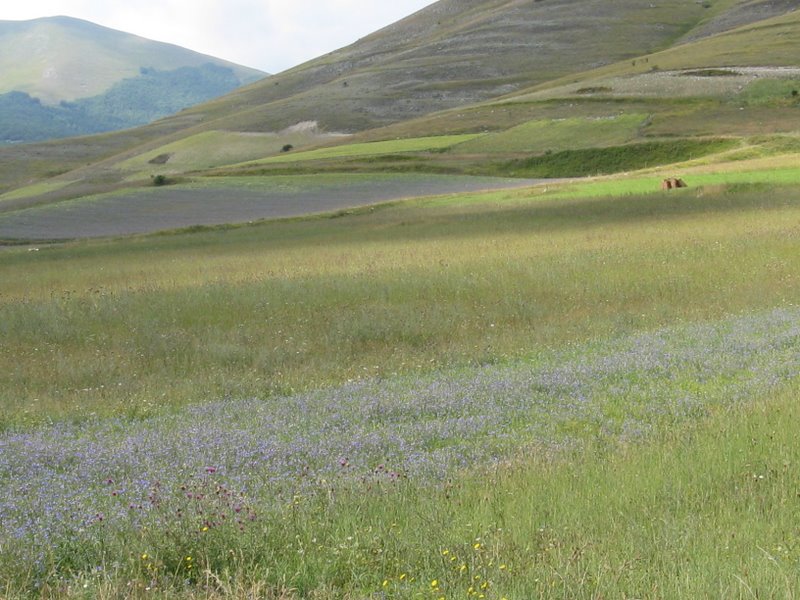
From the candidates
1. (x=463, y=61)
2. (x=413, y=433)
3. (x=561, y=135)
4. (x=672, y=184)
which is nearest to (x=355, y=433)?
(x=413, y=433)

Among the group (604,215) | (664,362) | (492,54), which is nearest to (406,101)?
(492,54)

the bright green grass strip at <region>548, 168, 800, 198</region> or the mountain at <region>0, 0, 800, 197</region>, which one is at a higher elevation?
the mountain at <region>0, 0, 800, 197</region>

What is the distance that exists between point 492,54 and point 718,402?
498 feet

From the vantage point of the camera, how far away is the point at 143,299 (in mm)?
18906

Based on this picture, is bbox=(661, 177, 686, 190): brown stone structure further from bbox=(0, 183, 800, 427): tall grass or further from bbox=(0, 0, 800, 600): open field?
bbox=(0, 183, 800, 427): tall grass

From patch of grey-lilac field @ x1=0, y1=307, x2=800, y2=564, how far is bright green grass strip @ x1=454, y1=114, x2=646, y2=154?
198ft

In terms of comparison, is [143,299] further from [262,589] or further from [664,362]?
[262,589]

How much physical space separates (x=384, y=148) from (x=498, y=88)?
5338 centimetres

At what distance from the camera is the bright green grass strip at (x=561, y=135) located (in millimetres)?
71875

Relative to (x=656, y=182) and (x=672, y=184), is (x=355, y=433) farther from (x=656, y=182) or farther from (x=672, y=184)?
(x=656, y=182)

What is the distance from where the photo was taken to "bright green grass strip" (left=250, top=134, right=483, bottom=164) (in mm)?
82125

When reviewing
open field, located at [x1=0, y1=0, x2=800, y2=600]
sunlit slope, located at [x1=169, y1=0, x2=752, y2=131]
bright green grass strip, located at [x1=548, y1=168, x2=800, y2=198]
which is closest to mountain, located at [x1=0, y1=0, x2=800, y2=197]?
sunlit slope, located at [x1=169, y1=0, x2=752, y2=131]

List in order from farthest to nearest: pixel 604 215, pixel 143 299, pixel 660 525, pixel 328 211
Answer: pixel 328 211, pixel 604 215, pixel 143 299, pixel 660 525

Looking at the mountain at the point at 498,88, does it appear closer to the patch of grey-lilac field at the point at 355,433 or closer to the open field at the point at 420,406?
the open field at the point at 420,406
